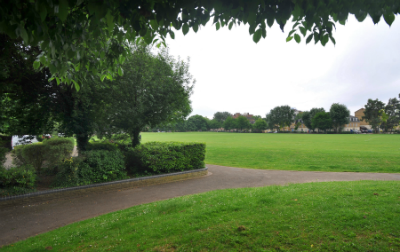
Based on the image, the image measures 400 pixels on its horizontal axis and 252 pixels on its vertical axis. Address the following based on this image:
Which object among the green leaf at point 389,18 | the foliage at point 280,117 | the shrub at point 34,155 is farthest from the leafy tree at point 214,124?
the green leaf at point 389,18

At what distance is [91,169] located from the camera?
30.3 feet

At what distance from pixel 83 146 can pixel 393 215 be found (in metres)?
11.8

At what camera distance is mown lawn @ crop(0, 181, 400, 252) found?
356 cm

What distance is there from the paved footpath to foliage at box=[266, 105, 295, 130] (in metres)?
124

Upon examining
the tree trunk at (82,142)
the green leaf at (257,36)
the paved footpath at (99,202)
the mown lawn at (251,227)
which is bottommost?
the paved footpath at (99,202)

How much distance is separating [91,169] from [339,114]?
108888 millimetres

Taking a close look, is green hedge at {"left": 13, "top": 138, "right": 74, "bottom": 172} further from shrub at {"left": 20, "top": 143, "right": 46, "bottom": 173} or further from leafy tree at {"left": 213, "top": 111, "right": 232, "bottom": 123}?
leafy tree at {"left": 213, "top": 111, "right": 232, "bottom": 123}

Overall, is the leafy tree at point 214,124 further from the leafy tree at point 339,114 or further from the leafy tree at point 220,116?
the leafy tree at point 339,114

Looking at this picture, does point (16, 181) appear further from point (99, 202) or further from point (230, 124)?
point (230, 124)

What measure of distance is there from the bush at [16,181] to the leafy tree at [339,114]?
11029 cm

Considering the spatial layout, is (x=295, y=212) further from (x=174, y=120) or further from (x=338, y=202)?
(x=174, y=120)

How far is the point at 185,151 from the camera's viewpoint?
12.2 m

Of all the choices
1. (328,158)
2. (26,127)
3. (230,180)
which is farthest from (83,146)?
(328,158)

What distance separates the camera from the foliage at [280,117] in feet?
425
